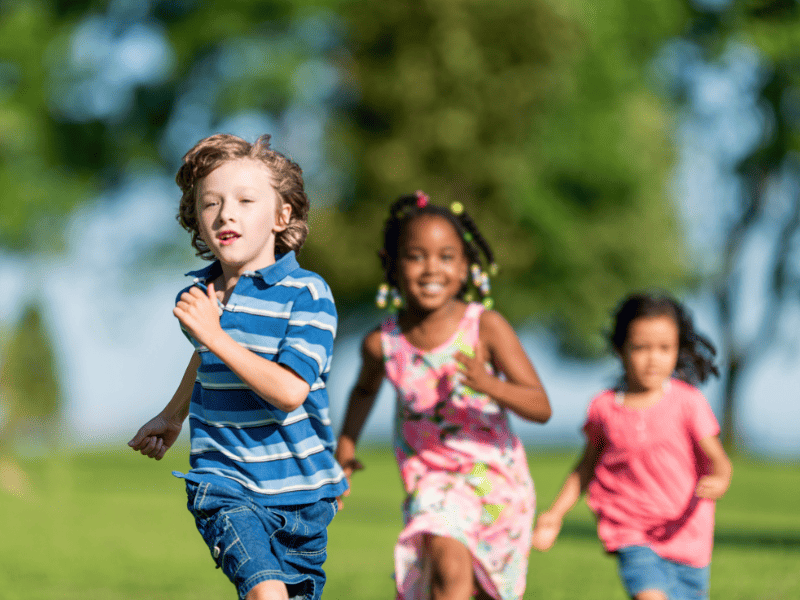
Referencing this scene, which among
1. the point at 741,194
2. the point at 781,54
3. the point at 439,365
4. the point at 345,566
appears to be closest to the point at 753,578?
the point at 345,566

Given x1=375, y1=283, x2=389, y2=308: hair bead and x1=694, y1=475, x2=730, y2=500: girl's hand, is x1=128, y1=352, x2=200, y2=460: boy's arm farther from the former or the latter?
x1=694, y1=475, x2=730, y2=500: girl's hand

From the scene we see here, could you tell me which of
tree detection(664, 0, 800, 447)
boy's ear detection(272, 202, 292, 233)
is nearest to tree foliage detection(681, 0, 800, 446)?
tree detection(664, 0, 800, 447)

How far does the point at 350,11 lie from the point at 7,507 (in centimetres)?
1584

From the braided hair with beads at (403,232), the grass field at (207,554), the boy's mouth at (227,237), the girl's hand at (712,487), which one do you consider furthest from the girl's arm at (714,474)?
the grass field at (207,554)

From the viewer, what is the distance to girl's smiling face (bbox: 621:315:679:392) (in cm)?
518

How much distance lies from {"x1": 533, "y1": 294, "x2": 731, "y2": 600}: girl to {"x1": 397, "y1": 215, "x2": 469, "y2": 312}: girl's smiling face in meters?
0.91

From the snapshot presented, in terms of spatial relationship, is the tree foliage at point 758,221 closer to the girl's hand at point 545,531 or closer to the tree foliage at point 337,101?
the tree foliage at point 337,101

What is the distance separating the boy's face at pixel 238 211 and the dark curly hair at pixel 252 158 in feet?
0.12

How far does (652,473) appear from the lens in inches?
197

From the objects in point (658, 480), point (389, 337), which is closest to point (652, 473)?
point (658, 480)

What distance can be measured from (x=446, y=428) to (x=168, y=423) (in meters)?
1.48

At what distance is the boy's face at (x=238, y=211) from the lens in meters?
3.58

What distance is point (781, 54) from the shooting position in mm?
12461

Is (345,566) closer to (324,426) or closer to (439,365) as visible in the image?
(439,365)
